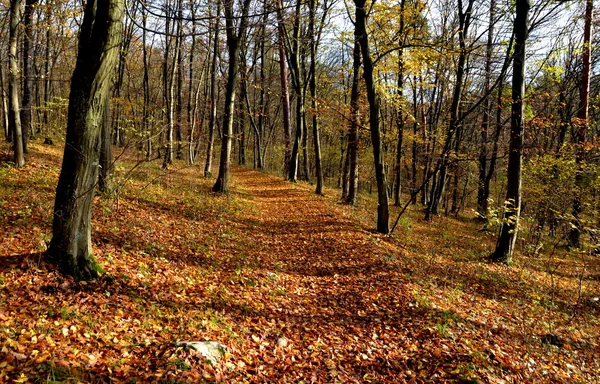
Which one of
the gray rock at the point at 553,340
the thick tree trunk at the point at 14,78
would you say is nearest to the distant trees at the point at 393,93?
the thick tree trunk at the point at 14,78

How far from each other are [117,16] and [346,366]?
5679mm

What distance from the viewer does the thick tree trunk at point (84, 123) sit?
434cm

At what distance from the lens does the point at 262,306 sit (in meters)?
5.96

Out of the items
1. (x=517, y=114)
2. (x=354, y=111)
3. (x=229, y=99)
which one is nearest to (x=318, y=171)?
(x=354, y=111)

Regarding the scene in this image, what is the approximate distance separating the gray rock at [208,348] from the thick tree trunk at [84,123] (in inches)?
81.2

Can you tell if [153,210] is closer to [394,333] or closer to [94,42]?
[94,42]

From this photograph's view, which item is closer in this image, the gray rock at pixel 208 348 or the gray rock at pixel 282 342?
the gray rock at pixel 208 348

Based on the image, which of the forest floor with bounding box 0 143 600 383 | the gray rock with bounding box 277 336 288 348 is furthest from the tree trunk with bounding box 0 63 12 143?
the gray rock with bounding box 277 336 288 348

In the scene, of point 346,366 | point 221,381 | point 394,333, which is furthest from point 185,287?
point 394,333

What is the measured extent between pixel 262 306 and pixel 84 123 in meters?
4.00

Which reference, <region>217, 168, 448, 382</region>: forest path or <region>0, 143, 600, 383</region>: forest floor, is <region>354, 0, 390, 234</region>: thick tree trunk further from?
<region>0, 143, 600, 383</region>: forest floor

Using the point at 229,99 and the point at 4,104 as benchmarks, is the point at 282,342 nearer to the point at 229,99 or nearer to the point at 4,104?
the point at 229,99

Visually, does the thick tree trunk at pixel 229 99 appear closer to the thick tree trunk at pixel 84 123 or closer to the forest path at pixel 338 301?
the forest path at pixel 338 301

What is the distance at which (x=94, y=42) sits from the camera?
4.33m
